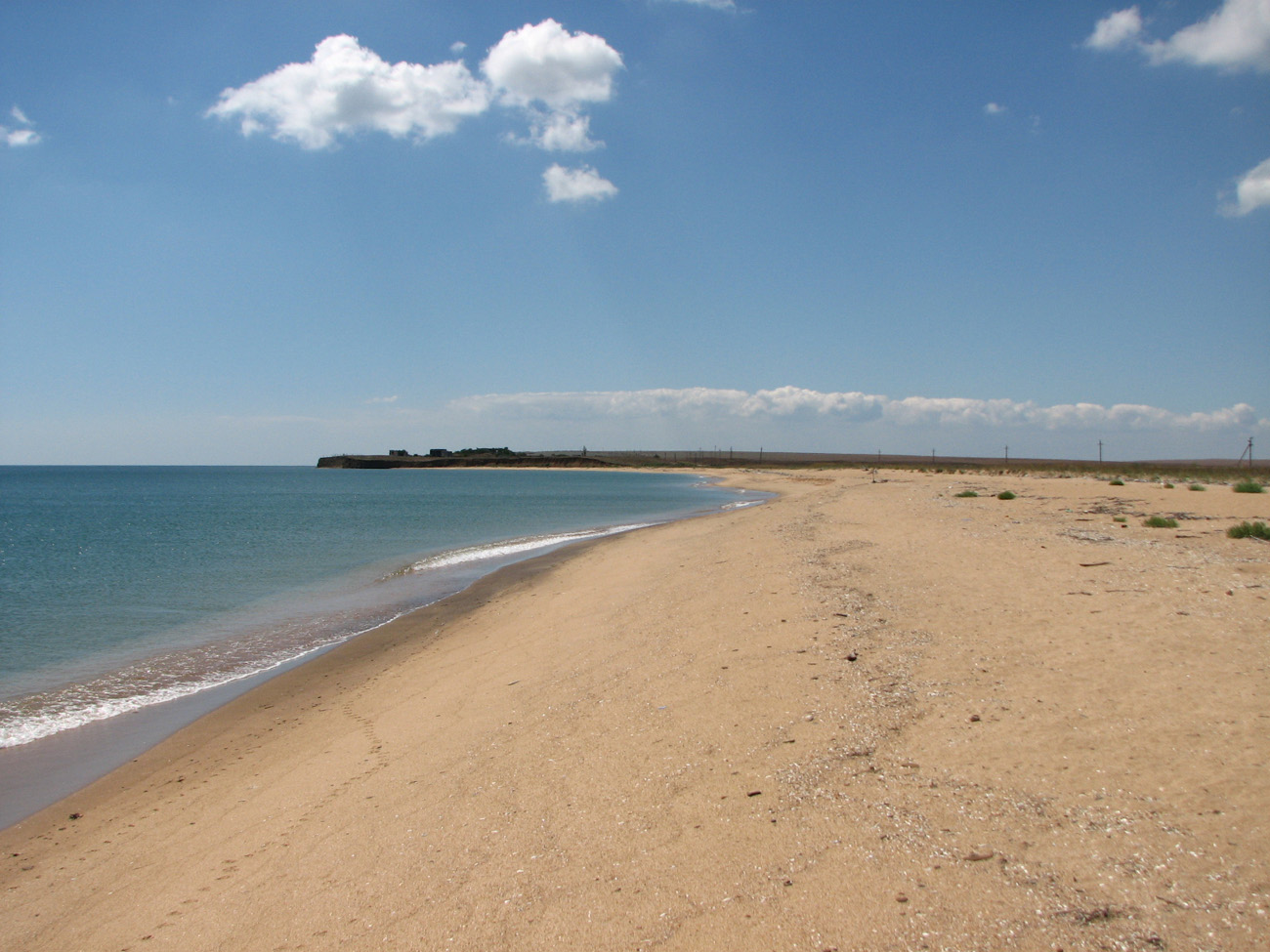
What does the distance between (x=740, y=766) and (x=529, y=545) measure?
69.4 feet

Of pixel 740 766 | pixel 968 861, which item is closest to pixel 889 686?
pixel 740 766

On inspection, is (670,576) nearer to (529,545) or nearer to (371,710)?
(371,710)

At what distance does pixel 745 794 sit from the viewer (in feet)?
15.6

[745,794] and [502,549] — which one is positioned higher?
[745,794]

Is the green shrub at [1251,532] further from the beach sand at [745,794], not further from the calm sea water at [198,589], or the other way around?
the calm sea water at [198,589]

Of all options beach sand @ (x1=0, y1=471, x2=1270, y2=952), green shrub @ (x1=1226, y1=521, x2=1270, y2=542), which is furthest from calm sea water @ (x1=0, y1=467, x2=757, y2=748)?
green shrub @ (x1=1226, y1=521, x2=1270, y2=542)

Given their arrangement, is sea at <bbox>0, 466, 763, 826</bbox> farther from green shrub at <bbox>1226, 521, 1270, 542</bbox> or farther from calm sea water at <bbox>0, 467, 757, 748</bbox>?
green shrub at <bbox>1226, 521, 1270, 542</bbox>

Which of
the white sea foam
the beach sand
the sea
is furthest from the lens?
the white sea foam

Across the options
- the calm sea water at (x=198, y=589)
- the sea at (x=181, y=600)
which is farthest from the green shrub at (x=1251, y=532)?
the calm sea water at (x=198, y=589)

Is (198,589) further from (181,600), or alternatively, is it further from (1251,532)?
(1251,532)

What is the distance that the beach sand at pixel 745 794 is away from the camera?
360 centimetres

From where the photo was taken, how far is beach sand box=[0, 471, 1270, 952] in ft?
11.8

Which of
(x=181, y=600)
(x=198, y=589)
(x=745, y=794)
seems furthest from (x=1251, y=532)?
(x=198, y=589)

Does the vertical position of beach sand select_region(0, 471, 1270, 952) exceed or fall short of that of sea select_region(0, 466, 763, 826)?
it exceeds it
